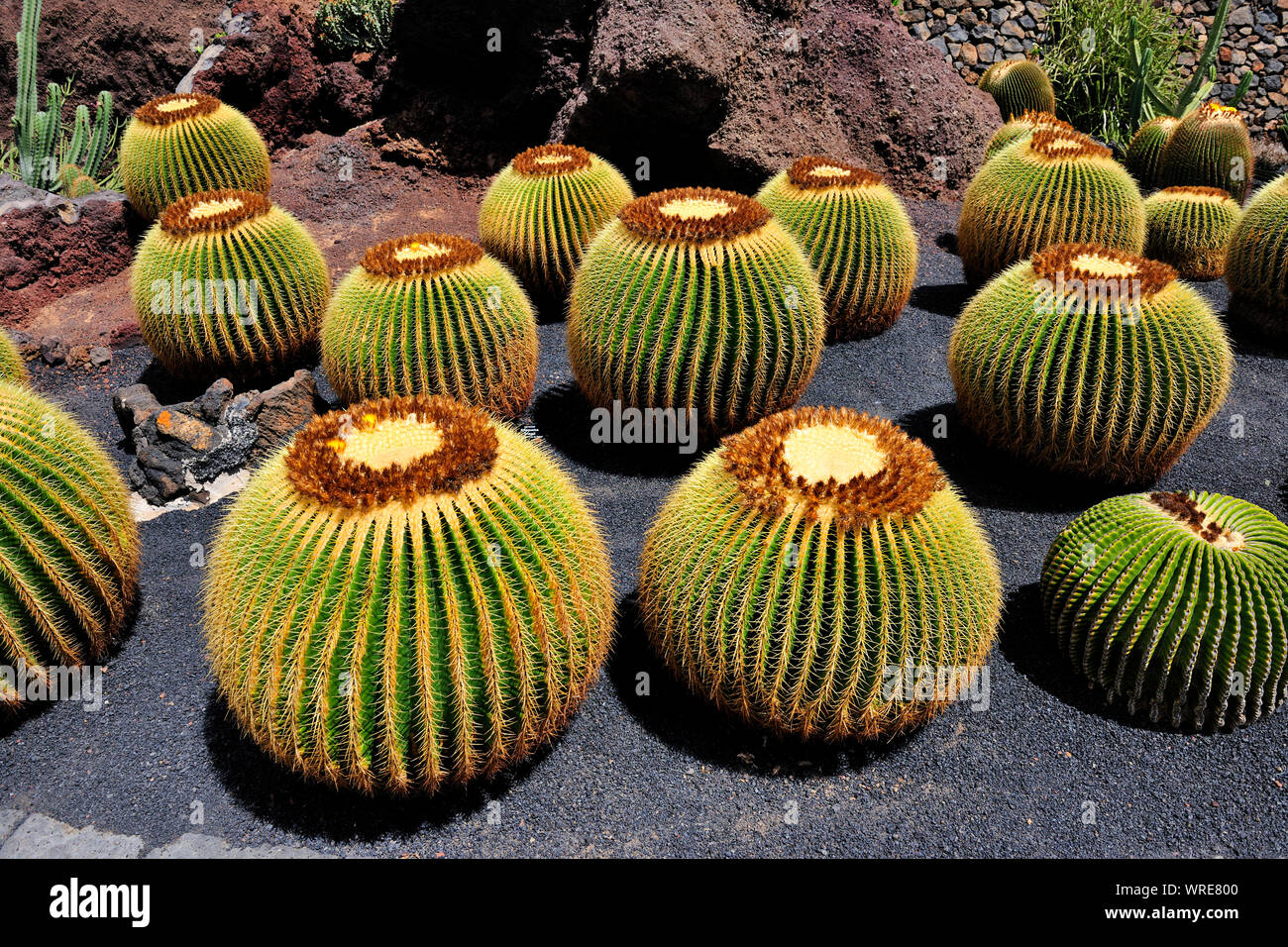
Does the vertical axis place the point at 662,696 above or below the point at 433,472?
below

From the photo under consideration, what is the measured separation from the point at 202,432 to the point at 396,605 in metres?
3.44

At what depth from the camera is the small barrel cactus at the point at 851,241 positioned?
688cm

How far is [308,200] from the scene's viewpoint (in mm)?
10391

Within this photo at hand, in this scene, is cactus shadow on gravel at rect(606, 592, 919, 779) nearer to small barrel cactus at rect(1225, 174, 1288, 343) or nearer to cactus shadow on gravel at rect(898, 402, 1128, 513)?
cactus shadow on gravel at rect(898, 402, 1128, 513)

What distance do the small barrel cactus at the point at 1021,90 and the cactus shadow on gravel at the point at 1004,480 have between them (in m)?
8.94

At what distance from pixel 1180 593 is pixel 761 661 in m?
1.81

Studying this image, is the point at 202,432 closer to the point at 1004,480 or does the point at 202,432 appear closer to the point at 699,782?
the point at 699,782

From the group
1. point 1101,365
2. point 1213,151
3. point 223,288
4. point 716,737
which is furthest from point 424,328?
point 1213,151

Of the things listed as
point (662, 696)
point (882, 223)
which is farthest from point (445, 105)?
point (662, 696)

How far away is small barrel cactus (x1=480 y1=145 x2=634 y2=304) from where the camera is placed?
7371mm

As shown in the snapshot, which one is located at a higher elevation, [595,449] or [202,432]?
[595,449]

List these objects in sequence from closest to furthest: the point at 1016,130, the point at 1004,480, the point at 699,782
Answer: the point at 699,782
the point at 1004,480
the point at 1016,130

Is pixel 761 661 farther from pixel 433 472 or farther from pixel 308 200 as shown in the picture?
pixel 308 200

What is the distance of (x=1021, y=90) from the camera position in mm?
12852
